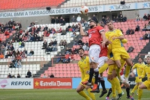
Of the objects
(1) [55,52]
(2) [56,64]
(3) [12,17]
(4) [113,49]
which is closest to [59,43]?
(1) [55,52]

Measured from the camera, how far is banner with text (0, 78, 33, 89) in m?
34.9

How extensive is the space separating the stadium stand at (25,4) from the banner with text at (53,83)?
16.7m

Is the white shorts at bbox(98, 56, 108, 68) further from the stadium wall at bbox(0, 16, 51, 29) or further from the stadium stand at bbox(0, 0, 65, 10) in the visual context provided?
the stadium wall at bbox(0, 16, 51, 29)

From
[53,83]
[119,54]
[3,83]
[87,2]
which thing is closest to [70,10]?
[87,2]

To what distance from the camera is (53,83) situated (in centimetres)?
3406

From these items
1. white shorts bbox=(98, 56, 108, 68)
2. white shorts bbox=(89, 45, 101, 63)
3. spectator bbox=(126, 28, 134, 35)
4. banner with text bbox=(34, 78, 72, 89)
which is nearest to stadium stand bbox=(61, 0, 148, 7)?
spectator bbox=(126, 28, 134, 35)

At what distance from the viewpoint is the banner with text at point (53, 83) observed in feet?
110

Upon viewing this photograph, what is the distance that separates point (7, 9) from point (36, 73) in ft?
51.5

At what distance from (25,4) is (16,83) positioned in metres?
18.2

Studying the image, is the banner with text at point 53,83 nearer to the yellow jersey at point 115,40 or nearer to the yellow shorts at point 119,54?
the yellow jersey at point 115,40

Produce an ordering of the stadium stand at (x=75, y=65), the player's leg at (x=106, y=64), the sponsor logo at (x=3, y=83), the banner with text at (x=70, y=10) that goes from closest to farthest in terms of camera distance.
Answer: the player's leg at (x=106, y=64), the sponsor logo at (x=3, y=83), the stadium stand at (x=75, y=65), the banner with text at (x=70, y=10)

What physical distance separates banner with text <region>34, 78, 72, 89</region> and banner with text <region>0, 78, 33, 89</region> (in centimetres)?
62

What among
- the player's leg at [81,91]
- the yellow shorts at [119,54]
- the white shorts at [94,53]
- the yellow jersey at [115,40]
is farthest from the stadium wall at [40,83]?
the white shorts at [94,53]

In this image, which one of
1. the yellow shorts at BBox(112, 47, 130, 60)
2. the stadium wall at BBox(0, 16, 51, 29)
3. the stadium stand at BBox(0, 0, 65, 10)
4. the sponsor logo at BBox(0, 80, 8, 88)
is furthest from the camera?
the stadium stand at BBox(0, 0, 65, 10)
